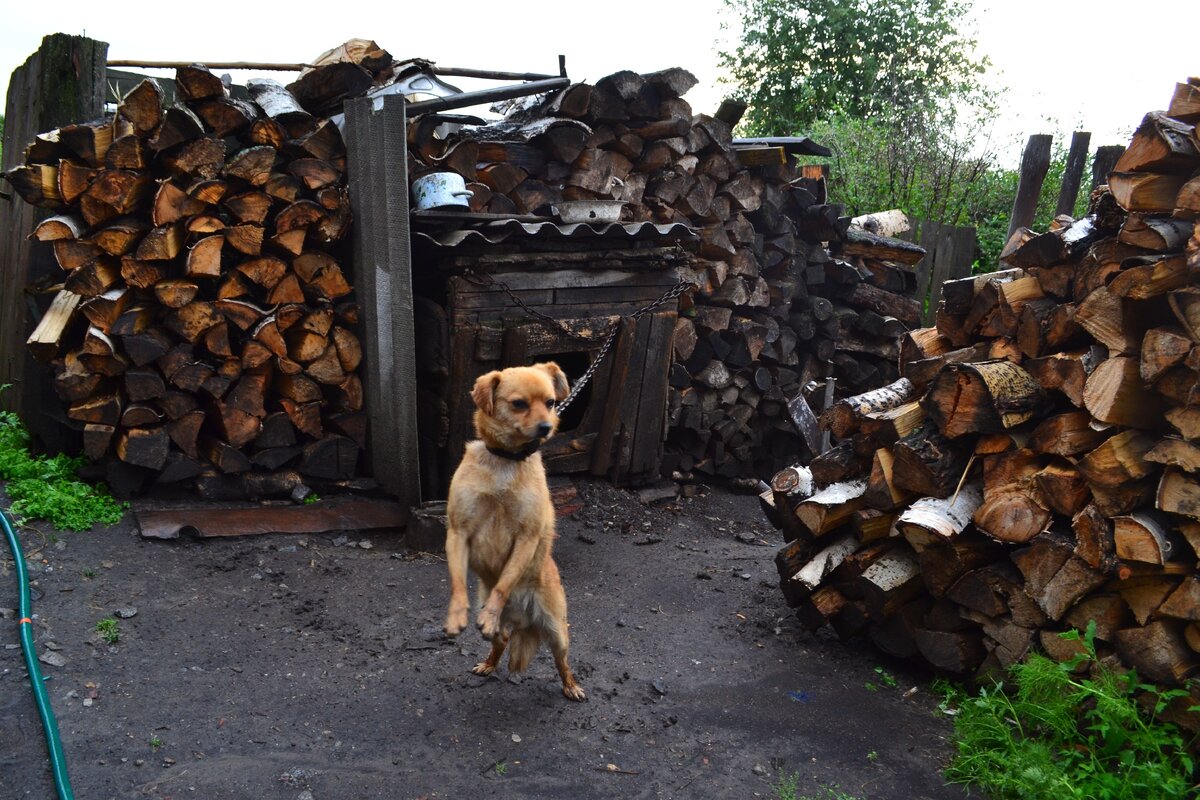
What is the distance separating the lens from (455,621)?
155 inches

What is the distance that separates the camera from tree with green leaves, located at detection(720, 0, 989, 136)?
803 inches

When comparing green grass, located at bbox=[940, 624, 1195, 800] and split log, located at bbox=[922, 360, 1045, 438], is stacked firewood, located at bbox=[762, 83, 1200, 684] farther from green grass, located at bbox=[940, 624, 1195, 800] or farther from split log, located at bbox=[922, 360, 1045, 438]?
green grass, located at bbox=[940, 624, 1195, 800]

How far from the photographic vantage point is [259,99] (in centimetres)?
675

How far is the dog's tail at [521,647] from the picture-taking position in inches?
177

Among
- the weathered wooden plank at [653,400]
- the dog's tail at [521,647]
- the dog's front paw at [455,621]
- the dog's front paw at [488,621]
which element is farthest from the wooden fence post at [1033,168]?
the dog's front paw at [455,621]

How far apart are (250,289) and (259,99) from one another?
1455mm

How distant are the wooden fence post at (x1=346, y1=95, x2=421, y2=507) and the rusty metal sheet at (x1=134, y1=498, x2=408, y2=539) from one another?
0.70ft

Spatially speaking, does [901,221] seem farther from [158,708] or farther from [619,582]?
[158,708]

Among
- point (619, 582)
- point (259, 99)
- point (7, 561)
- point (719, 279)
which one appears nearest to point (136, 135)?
point (259, 99)

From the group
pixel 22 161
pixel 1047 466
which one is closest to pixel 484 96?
pixel 22 161

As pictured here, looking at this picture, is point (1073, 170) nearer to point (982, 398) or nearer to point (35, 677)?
point (982, 398)

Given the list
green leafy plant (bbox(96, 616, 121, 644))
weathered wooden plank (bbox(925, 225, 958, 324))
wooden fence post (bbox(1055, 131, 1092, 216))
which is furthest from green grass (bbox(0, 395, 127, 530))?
weathered wooden plank (bbox(925, 225, 958, 324))

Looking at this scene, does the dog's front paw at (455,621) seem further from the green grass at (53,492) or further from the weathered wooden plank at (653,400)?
the weathered wooden plank at (653,400)

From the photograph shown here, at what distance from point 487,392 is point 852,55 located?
62.5 feet
